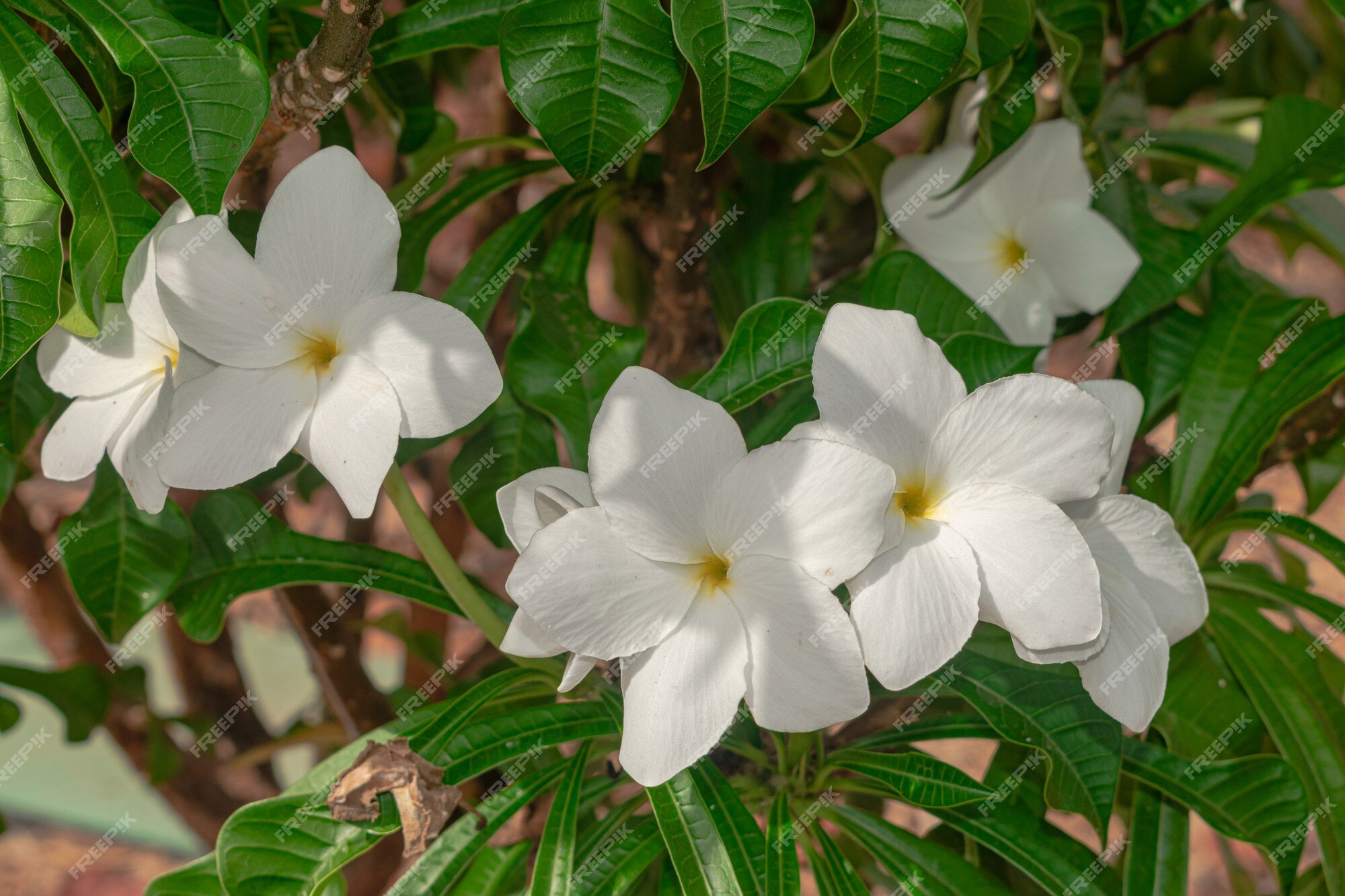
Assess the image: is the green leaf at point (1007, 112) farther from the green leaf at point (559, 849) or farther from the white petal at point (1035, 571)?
the green leaf at point (559, 849)

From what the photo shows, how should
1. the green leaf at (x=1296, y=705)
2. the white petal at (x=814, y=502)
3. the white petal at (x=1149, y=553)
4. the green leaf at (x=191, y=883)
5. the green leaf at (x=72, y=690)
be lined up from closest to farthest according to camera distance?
1. the white petal at (x=814, y=502)
2. the white petal at (x=1149, y=553)
3. the green leaf at (x=191, y=883)
4. the green leaf at (x=1296, y=705)
5. the green leaf at (x=72, y=690)

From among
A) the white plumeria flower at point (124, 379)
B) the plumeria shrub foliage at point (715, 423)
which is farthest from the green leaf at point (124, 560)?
the white plumeria flower at point (124, 379)

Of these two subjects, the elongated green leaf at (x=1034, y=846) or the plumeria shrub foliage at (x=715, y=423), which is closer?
the plumeria shrub foliage at (x=715, y=423)


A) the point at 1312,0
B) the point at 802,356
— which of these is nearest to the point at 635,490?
the point at 802,356

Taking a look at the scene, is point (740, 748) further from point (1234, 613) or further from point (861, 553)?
point (1234, 613)

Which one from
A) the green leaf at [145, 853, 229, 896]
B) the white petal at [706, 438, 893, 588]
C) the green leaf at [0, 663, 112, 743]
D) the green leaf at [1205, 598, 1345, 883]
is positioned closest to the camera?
the white petal at [706, 438, 893, 588]

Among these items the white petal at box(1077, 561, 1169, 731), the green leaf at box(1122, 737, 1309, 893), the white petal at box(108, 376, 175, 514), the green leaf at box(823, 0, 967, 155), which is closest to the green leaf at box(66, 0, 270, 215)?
the white petal at box(108, 376, 175, 514)

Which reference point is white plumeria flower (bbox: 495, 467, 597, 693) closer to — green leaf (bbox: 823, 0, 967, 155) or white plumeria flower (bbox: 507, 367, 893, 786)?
white plumeria flower (bbox: 507, 367, 893, 786)
